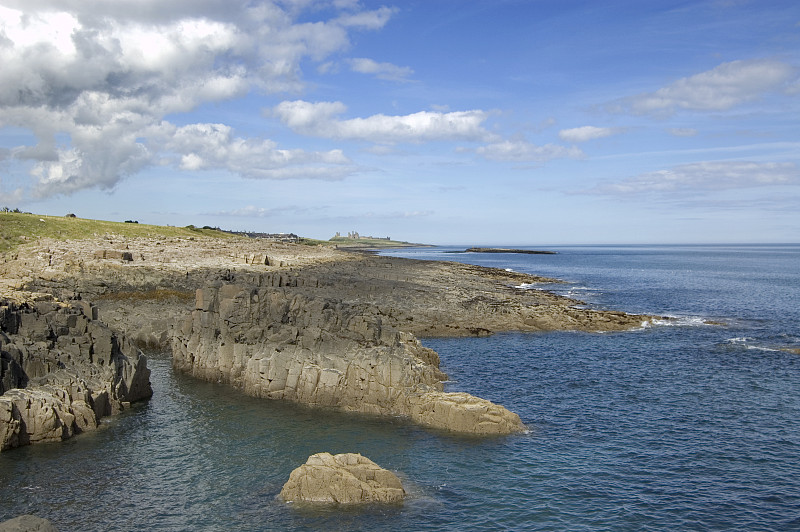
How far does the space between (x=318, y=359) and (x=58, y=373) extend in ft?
49.8

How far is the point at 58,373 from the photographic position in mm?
35156

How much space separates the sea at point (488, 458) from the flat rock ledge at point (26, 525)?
539cm

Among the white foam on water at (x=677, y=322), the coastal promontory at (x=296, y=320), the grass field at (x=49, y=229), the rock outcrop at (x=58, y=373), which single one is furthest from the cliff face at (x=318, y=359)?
the grass field at (x=49, y=229)

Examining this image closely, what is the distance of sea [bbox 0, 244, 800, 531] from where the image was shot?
24672 millimetres

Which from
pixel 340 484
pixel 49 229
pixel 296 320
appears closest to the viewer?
pixel 340 484

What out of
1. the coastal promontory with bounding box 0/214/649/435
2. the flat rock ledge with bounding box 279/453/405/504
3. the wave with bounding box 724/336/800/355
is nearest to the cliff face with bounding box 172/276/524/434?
the coastal promontory with bounding box 0/214/649/435

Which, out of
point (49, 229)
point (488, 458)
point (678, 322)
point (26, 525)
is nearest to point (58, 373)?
point (26, 525)

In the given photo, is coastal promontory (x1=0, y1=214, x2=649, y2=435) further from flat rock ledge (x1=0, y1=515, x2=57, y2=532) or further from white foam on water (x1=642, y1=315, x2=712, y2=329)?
flat rock ledge (x1=0, y1=515, x2=57, y2=532)

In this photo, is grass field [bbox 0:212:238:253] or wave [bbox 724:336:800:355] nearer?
wave [bbox 724:336:800:355]

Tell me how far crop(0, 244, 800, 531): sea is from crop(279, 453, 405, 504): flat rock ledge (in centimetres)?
63

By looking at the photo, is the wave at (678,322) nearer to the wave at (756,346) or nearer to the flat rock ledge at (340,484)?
the wave at (756,346)

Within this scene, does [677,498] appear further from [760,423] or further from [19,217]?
[19,217]

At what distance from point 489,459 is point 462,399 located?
574cm

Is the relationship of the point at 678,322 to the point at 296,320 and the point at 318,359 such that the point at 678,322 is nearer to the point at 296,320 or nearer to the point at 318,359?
the point at 296,320
